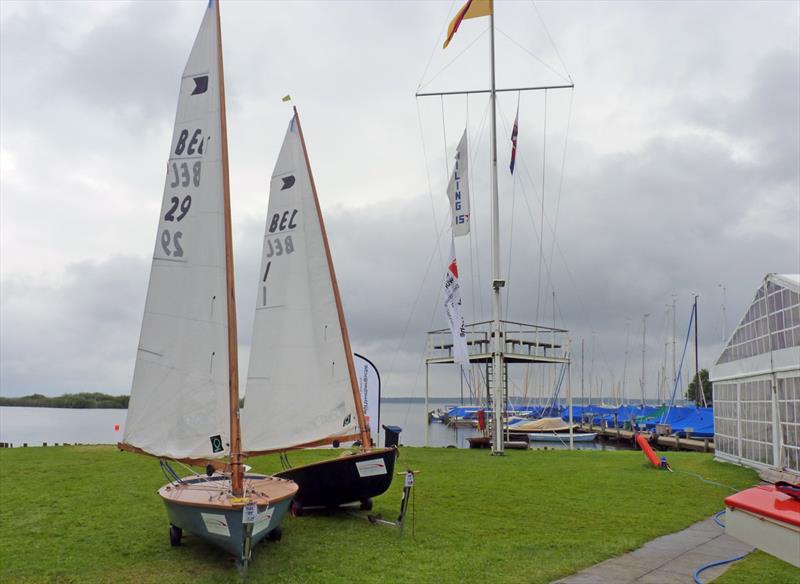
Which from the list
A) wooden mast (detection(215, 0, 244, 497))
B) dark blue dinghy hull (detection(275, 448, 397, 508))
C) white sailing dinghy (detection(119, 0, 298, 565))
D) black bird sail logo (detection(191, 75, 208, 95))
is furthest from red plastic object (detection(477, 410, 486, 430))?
black bird sail logo (detection(191, 75, 208, 95))

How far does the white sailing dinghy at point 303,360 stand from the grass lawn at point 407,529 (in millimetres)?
1035

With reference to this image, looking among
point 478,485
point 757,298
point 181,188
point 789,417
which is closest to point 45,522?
point 181,188

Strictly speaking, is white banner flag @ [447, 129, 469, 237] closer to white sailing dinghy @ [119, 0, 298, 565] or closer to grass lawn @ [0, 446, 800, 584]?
grass lawn @ [0, 446, 800, 584]

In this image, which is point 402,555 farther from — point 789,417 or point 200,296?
point 789,417

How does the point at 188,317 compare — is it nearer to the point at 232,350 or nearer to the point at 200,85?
the point at 232,350

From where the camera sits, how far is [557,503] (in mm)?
14898

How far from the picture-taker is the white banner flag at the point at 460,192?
26.0 metres

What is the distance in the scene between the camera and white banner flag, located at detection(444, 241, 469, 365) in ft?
82.1

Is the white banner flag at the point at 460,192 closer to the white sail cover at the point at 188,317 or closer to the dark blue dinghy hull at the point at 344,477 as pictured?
the dark blue dinghy hull at the point at 344,477

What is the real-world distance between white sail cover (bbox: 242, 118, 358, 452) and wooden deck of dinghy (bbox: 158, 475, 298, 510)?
136cm

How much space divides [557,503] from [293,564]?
7.56 metres

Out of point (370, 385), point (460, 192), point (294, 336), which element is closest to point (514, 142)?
point (460, 192)

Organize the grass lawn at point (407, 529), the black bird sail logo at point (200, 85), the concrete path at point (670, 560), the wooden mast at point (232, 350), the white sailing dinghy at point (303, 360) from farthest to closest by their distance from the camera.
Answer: the white sailing dinghy at point (303, 360) → the black bird sail logo at point (200, 85) → the wooden mast at point (232, 350) → the grass lawn at point (407, 529) → the concrete path at point (670, 560)

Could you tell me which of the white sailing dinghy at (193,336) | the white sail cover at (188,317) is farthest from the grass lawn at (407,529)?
the white sail cover at (188,317)
